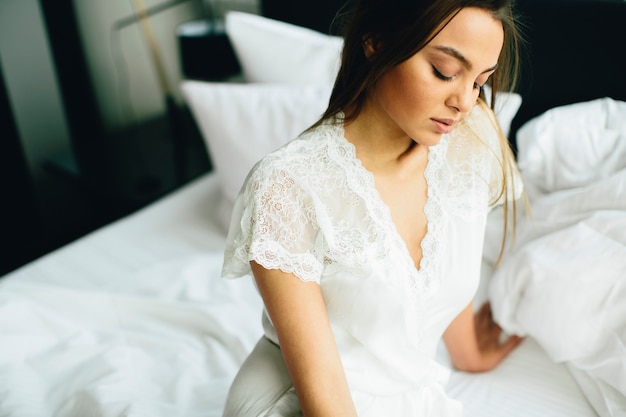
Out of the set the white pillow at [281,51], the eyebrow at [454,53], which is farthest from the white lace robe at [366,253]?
the white pillow at [281,51]

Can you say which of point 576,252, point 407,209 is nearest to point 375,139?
point 407,209

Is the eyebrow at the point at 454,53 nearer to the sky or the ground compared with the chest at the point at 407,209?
nearer to the sky

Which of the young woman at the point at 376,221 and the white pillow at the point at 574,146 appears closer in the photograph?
the young woman at the point at 376,221

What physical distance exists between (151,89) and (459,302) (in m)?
2.50

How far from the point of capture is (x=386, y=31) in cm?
84

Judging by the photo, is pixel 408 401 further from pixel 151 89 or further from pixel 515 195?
pixel 151 89

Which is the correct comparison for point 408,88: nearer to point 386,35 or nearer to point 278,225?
point 386,35

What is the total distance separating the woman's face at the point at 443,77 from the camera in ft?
2.64

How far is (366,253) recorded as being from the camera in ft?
2.98

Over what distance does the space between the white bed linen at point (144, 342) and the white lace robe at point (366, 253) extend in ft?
0.78

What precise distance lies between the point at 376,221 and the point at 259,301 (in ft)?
2.20

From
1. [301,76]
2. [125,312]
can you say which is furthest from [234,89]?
[125,312]

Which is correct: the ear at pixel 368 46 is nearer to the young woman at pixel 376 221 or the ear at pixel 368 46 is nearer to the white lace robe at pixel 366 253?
the young woman at pixel 376 221

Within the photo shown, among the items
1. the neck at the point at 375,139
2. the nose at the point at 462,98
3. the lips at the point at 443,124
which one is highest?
the nose at the point at 462,98
